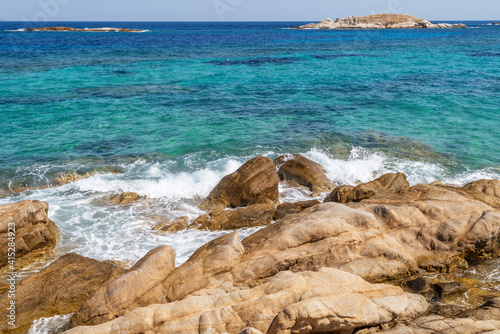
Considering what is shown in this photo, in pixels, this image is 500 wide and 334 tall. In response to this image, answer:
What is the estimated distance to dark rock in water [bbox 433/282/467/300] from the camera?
9.93 meters

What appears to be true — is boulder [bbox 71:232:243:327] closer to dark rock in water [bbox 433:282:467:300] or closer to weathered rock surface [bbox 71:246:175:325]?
weathered rock surface [bbox 71:246:175:325]

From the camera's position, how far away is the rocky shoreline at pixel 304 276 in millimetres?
7836

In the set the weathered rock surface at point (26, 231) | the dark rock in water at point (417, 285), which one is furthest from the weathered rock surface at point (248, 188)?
the dark rock in water at point (417, 285)

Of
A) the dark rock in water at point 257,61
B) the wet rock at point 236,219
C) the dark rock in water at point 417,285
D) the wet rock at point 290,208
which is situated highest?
the dark rock in water at point 257,61

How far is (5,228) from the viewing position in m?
12.1

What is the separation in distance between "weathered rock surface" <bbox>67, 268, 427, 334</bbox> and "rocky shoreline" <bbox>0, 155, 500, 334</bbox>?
2 centimetres

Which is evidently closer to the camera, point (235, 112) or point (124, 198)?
point (124, 198)

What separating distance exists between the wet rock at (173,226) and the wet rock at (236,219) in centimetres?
43

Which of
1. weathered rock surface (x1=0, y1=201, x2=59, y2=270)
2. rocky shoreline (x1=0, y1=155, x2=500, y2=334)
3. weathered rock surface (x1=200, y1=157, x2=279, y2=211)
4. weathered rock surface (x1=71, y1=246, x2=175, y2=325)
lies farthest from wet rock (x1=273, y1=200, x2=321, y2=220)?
weathered rock surface (x1=0, y1=201, x2=59, y2=270)

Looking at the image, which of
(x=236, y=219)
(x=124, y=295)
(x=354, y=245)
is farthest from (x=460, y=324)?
(x=236, y=219)

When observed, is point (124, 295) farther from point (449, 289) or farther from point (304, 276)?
point (449, 289)

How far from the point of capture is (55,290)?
10305 mm

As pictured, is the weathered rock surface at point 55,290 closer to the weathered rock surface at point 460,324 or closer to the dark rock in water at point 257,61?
the weathered rock surface at point 460,324

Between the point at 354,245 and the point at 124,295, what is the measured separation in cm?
612
